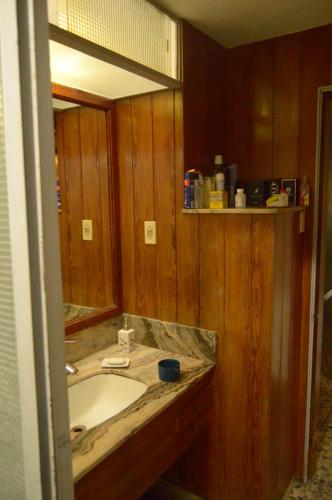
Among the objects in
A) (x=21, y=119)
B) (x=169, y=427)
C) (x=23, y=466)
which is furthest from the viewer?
(x=169, y=427)

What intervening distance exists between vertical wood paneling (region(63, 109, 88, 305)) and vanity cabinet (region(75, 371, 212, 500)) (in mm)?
661

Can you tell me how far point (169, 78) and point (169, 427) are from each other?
4.55ft

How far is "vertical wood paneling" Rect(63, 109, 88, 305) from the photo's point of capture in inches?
68.6

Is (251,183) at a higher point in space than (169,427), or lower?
higher

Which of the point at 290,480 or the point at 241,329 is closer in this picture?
the point at 241,329

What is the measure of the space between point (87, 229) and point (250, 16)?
118 centimetres

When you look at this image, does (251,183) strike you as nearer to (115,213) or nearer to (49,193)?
(115,213)

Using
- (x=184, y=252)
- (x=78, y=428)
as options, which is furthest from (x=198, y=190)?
(x=78, y=428)

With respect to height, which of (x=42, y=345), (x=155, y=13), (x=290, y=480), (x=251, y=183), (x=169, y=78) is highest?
(x=155, y=13)

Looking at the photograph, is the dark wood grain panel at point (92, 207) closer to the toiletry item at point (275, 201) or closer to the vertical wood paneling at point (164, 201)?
the vertical wood paneling at point (164, 201)

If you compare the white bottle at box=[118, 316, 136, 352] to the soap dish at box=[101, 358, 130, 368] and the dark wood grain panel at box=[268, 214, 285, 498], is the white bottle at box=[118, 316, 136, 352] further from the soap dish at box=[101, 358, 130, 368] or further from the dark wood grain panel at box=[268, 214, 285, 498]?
the dark wood grain panel at box=[268, 214, 285, 498]

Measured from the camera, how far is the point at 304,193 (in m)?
1.80

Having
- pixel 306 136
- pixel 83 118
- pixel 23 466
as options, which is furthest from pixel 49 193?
pixel 306 136

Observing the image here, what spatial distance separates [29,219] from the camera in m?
0.59
